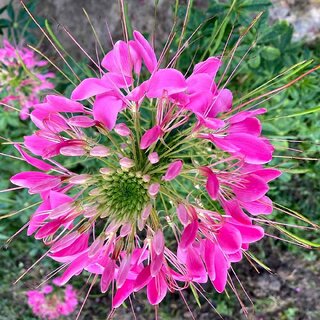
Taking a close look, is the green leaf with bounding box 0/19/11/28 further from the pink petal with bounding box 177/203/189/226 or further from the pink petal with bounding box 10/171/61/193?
the pink petal with bounding box 177/203/189/226

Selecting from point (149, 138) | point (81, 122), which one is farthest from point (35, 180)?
point (149, 138)

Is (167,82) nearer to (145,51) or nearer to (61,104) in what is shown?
(145,51)

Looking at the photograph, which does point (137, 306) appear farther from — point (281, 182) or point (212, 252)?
point (212, 252)

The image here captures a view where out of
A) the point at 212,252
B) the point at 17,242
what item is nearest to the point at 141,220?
the point at 212,252

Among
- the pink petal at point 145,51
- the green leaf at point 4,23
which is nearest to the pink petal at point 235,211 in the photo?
the pink petal at point 145,51

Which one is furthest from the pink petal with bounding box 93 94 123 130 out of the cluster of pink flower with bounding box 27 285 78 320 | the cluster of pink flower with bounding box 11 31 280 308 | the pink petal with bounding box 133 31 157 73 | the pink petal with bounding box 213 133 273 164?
the cluster of pink flower with bounding box 27 285 78 320

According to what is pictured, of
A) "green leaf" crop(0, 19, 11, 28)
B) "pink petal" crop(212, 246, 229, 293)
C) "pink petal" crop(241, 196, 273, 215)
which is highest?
"green leaf" crop(0, 19, 11, 28)

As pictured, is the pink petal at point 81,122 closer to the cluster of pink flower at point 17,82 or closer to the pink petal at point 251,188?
the pink petal at point 251,188
